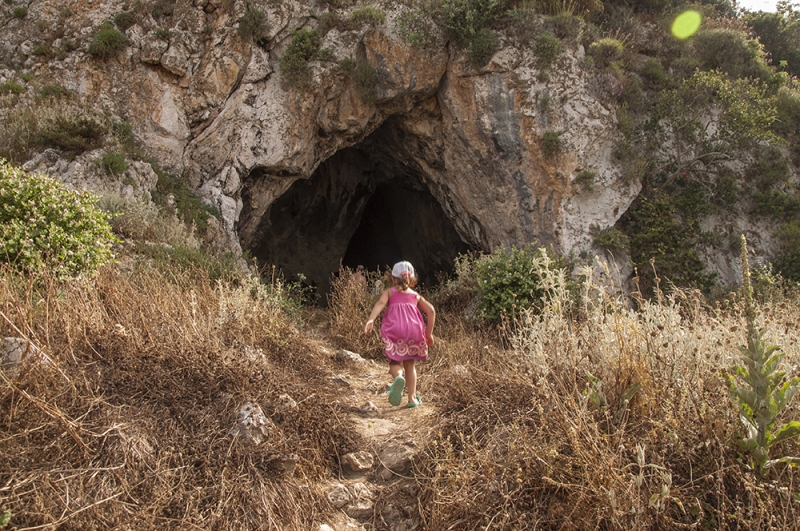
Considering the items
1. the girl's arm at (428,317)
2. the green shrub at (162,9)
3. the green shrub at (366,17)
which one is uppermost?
the green shrub at (366,17)

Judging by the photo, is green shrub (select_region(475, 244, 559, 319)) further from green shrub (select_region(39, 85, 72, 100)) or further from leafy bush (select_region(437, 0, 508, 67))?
green shrub (select_region(39, 85, 72, 100))

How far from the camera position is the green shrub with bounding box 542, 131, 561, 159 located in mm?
8016

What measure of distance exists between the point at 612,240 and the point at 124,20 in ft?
28.0

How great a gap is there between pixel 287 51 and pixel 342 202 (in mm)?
4689

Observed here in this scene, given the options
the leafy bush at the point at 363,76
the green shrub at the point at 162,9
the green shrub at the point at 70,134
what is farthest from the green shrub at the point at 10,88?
the leafy bush at the point at 363,76

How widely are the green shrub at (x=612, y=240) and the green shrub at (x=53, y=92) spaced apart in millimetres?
8324

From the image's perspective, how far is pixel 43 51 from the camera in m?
7.72

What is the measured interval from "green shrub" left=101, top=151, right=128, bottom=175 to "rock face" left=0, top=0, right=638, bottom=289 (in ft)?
3.25

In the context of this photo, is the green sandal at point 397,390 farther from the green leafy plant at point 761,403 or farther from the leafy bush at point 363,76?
the leafy bush at point 363,76

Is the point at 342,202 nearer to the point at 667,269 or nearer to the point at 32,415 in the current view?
the point at 667,269

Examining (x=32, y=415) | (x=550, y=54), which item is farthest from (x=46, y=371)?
(x=550, y=54)

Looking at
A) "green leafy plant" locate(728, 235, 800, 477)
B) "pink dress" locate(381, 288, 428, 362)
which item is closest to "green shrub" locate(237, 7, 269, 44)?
"pink dress" locate(381, 288, 428, 362)

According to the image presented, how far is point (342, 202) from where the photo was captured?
494 inches

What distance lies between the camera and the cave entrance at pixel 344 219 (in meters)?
11.6
